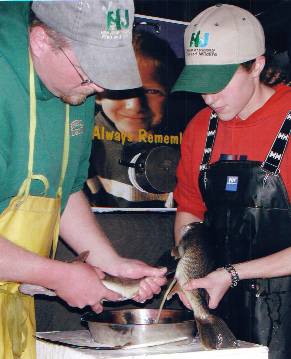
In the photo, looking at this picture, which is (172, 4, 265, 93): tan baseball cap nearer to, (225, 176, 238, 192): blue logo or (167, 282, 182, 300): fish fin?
(225, 176, 238, 192): blue logo

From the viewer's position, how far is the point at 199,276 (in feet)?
8.84

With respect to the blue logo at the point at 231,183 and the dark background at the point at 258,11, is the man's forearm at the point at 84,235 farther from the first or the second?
the dark background at the point at 258,11

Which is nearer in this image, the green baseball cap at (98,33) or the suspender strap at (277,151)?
the green baseball cap at (98,33)

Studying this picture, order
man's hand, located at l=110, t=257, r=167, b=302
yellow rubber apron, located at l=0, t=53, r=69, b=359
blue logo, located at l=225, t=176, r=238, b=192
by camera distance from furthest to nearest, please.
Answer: blue logo, located at l=225, t=176, r=238, b=192, man's hand, located at l=110, t=257, r=167, b=302, yellow rubber apron, located at l=0, t=53, r=69, b=359

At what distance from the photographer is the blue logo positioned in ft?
9.88

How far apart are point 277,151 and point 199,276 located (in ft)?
2.06

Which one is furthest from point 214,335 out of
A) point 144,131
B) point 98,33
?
point 144,131

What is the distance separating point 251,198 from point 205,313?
0.70 meters

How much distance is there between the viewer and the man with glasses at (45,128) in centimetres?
225

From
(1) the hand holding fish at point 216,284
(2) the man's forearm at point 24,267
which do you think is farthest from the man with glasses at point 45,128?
(1) the hand holding fish at point 216,284

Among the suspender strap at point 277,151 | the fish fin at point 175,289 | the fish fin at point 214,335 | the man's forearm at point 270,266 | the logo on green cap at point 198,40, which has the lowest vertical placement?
the fish fin at point 214,335

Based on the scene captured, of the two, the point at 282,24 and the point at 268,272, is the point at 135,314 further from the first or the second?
the point at 282,24

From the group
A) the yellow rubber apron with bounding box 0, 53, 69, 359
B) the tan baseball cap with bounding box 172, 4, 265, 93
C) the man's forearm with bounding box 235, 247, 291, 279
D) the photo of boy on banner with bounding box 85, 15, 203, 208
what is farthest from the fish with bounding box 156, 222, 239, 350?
the photo of boy on banner with bounding box 85, 15, 203, 208

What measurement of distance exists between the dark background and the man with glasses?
1347 millimetres
